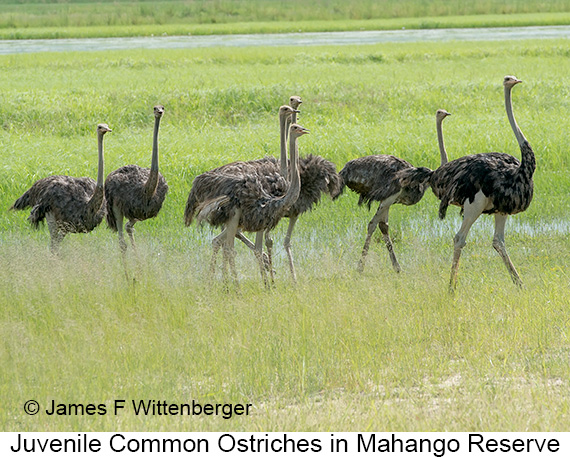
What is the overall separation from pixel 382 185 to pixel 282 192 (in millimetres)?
1370

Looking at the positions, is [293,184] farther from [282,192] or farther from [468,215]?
[468,215]

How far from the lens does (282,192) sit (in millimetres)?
8867

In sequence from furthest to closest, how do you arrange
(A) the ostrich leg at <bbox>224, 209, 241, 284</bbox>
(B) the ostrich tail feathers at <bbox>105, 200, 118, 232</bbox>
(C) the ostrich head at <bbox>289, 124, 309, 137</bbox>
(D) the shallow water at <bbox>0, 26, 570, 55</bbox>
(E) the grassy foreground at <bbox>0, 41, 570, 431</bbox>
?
(D) the shallow water at <bbox>0, 26, 570, 55</bbox> < (B) the ostrich tail feathers at <bbox>105, 200, 118, 232</bbox> < (A) the ostrich leg at <bbox>224, 209, 241, 284</bbox> < (C) the ostrich head at <bbox>289, 124, 309, 137</bbox> < (E) the grassy foreground at <bbox>0, 41, 570, 431</bbox>

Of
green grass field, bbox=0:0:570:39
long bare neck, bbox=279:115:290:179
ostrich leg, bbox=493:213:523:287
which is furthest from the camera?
green grass field, bbox=0:0:570:39

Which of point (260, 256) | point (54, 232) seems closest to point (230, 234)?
point (260, 256)

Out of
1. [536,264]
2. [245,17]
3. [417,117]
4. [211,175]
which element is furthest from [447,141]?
[245,17]

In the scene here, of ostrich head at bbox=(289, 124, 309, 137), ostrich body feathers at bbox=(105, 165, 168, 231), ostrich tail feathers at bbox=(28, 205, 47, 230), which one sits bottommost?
ostrich tail feathers at bbox=(28, 205, 47, 230)

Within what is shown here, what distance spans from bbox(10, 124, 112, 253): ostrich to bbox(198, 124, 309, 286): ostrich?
1460 mm

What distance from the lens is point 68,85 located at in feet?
68.9

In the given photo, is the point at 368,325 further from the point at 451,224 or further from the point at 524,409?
the point at 451,224

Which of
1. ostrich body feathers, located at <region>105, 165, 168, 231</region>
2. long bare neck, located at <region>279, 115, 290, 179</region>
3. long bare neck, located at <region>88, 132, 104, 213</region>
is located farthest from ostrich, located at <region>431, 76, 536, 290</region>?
long bare neck, located at <region>88, 132, 104, 213</region>

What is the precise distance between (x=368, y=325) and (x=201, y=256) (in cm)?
309

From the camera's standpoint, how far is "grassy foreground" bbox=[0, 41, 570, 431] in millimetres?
5551

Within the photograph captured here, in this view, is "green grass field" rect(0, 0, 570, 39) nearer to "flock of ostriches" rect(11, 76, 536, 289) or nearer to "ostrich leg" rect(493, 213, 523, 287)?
"flock of ostriches" rect(11, 76, 536, 289)
